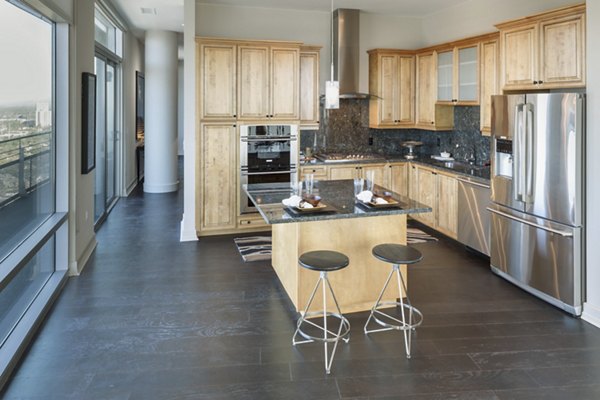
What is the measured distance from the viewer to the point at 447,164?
251 inches

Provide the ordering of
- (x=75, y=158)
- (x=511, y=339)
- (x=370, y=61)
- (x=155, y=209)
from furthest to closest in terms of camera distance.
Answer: (x=155, y=209) < (x=370, y=61) < (x=75, y=158) < (x=511, y=339)

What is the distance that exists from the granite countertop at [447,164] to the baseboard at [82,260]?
2932 mm

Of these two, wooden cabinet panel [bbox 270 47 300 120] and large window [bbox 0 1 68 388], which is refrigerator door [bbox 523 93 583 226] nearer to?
wooden cabinet panel [bbox 270 47 300 120]

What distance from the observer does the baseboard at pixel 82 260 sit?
4.66 meters

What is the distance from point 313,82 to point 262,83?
2.87ft

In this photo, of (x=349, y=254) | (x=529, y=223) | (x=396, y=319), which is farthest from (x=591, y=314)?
(x=349, y=254)

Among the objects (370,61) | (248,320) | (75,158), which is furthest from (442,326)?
(370,61)

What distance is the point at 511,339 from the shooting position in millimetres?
3412

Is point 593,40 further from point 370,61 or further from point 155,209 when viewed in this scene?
point 155,209

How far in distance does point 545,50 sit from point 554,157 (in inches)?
45.6

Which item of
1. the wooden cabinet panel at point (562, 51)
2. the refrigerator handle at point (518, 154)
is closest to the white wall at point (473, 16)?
the wooden cabinet panel at point (562, 51)

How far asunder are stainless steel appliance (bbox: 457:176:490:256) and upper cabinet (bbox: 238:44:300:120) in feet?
8.12

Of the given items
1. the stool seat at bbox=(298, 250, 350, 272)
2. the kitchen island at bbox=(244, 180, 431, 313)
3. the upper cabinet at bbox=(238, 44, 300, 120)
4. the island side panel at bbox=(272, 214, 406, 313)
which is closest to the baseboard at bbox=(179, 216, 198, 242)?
the upper cabinet at bbox=(238, 44, 300, 120)

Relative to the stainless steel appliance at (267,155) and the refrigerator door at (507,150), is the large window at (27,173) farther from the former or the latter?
the refrigerator door at (507,150)
